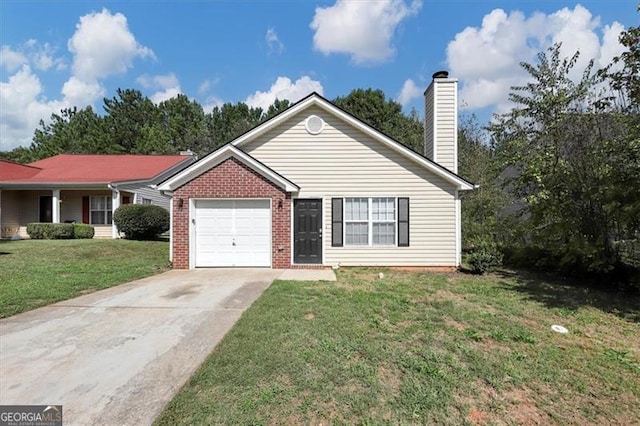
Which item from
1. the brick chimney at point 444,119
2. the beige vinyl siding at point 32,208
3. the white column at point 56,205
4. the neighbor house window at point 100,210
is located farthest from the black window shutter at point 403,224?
the white column at point 56,205

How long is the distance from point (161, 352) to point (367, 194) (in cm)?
807

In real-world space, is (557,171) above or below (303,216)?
above

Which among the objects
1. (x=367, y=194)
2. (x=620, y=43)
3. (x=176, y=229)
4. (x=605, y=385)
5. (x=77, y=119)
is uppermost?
(x=77, y=119)

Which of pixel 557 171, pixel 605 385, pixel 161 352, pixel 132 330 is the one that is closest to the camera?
pixel 605 385

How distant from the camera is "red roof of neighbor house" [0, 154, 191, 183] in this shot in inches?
750

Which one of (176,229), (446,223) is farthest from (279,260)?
(446,223)

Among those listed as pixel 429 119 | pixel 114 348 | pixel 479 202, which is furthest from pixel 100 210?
pixel 479 202

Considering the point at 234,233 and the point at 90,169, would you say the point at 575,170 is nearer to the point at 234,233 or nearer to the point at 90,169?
the point at 234,233

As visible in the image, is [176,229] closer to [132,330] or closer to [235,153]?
[235,153]

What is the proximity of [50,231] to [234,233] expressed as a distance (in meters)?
12.0

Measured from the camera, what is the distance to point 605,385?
3875 mm

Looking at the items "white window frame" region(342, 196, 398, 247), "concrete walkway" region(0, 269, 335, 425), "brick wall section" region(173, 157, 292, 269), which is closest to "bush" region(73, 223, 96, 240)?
"brick wall section" region(173, 157, 292, 269)

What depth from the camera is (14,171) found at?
20297mm

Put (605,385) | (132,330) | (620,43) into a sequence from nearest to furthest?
(605,385), (132,330), (620,43)
